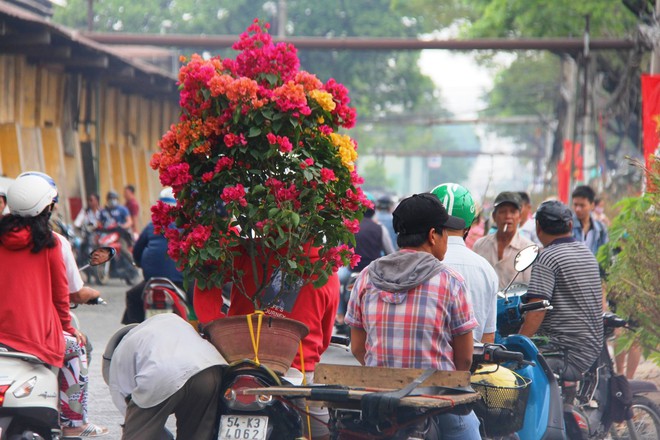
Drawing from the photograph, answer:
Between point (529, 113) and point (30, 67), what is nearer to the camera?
point (30, 67)

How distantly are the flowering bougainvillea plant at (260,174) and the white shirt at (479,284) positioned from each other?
18.6 inches

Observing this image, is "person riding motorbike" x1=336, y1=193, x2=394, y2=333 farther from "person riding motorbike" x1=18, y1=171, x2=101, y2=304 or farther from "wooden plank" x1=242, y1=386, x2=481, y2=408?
"wooden plank" x1=242, y1=386, x2=481, y2=408

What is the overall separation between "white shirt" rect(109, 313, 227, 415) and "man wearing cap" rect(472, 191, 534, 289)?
11.8 feet

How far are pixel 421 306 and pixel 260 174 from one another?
44.5 inches

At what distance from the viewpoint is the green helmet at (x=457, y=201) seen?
5.62 meters

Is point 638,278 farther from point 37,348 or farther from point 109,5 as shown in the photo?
point 109,5

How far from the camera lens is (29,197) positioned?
18.5 feet

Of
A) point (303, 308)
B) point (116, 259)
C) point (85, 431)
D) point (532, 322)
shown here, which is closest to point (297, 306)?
point (303, 308)

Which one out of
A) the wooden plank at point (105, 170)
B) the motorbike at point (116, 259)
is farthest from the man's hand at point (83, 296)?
the wooden plank at point (105, 170)

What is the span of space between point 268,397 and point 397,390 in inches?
25.6

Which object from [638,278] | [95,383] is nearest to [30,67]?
[95,383]

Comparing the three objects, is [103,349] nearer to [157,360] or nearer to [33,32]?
[157,360]

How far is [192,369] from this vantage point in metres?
4.65

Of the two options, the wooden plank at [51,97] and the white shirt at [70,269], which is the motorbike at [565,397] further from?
the wooden plank at [51,97]
